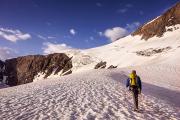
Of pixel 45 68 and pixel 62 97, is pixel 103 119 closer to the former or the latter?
pixel 62 97

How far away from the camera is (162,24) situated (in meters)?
114

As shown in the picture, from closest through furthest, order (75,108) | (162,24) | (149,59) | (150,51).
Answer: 1. (75,108)
2. (149,59)
3. (150,51)
4. (162,24)

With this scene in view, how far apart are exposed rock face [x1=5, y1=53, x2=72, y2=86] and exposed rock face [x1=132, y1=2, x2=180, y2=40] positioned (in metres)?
34.3

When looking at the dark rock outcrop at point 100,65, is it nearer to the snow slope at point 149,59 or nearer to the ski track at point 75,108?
the snow slope at point 149,59

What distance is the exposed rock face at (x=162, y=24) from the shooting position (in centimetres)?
11056

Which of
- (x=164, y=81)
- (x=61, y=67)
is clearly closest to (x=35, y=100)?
(x=164, y=81)

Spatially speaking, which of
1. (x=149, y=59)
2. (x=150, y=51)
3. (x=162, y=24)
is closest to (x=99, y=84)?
(x=149, y=59)

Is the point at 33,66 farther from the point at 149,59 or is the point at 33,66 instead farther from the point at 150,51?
the point at 149,59

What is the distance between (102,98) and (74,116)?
235 inches

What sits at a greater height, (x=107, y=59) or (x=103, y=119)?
(x=107, y=59)

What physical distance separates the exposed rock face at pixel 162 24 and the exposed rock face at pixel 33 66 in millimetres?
34280

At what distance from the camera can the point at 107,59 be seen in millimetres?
97875

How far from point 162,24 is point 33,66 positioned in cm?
6228

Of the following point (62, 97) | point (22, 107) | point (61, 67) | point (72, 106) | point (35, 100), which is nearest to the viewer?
point (22, 107)
